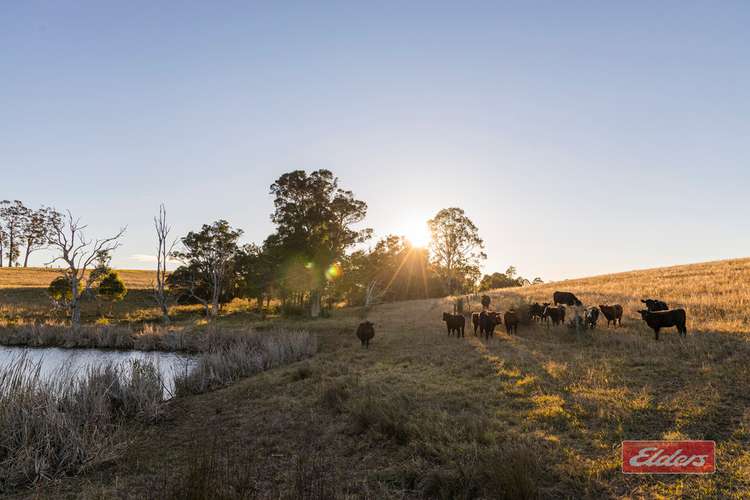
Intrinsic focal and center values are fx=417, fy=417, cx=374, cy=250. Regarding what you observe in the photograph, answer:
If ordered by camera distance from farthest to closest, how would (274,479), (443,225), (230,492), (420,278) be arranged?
(420,278) → (443,225) → (274,479) → (230,492)

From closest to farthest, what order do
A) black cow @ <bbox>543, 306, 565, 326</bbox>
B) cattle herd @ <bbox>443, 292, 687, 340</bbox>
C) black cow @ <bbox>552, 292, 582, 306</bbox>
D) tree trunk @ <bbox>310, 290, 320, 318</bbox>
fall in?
cattle herd @ <bbox>443, 292, 687, 340</bbox> < black cow @ <bbox>543, 306, 565, 326</bbox> < black cow @ <bbox>552, 292, 582, 306</bbox> < tree trunk @ <bbox>310, 290, 320, 318</bbox>

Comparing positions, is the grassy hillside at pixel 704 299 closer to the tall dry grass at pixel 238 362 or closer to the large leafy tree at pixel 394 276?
the tall dry grass at pixel 238 362

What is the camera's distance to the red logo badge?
21.4ft

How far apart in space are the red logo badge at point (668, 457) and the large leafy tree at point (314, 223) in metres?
37.0

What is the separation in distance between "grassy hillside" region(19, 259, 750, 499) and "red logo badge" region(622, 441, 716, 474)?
15 cm

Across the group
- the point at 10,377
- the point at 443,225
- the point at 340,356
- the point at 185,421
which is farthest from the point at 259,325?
the point at 443,225

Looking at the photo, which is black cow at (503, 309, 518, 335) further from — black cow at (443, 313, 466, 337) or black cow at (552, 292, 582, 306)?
black cow at (552, 292, 582, 306)

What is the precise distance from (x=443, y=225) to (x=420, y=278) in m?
10.4

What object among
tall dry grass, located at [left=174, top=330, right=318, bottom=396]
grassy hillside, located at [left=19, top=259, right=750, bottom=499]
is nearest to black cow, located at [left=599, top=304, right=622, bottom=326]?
grassy hillside, located at [left=19, top=259, right=750, bottom=499]

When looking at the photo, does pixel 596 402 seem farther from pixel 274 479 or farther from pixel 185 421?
pixel 185 421

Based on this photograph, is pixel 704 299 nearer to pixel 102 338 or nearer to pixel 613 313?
pixel 613 313

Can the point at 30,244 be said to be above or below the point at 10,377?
above

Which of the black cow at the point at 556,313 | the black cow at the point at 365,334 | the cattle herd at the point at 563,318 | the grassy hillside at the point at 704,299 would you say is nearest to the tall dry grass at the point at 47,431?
the black cow at the point at 365,334

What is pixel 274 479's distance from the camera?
7.64 meters
